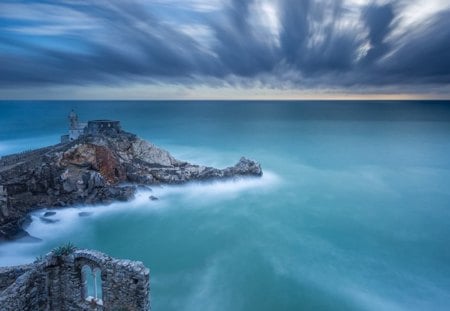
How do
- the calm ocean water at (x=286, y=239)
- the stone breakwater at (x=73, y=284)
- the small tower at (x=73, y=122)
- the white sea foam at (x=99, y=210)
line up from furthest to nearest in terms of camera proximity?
the small tower at (x=73, y=122)
the white sea foam at (x=99, y=210)
the calm ocean water at (x=286, y=239)
the stone breakwater at (x=73, y=284)

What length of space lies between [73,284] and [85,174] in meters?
18.5

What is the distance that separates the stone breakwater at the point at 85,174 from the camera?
80.5 ft

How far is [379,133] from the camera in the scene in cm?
8188

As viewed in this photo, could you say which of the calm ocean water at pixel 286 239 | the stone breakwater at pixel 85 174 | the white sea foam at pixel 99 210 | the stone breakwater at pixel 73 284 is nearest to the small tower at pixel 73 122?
the stone breakwater at pixel 85 174

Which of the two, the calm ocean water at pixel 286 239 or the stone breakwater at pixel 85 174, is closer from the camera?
the calm ocean water at pixel 286 239

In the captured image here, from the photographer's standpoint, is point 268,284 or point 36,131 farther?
point 36,131

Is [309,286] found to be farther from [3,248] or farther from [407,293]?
[3,248]

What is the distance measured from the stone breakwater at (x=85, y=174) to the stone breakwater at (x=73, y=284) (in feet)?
41.0

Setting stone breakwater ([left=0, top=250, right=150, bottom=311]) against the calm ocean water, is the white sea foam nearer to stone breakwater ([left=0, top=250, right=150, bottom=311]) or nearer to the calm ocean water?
the calm ocean water

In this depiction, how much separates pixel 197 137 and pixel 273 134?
2076 cm

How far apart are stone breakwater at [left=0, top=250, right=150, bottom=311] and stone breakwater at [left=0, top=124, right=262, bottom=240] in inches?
492

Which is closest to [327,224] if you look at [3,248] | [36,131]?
[3,248]

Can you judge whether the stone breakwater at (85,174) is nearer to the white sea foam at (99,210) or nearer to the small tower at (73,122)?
the white sea foam at (99,210)

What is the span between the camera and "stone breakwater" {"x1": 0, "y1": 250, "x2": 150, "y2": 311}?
379 inches
